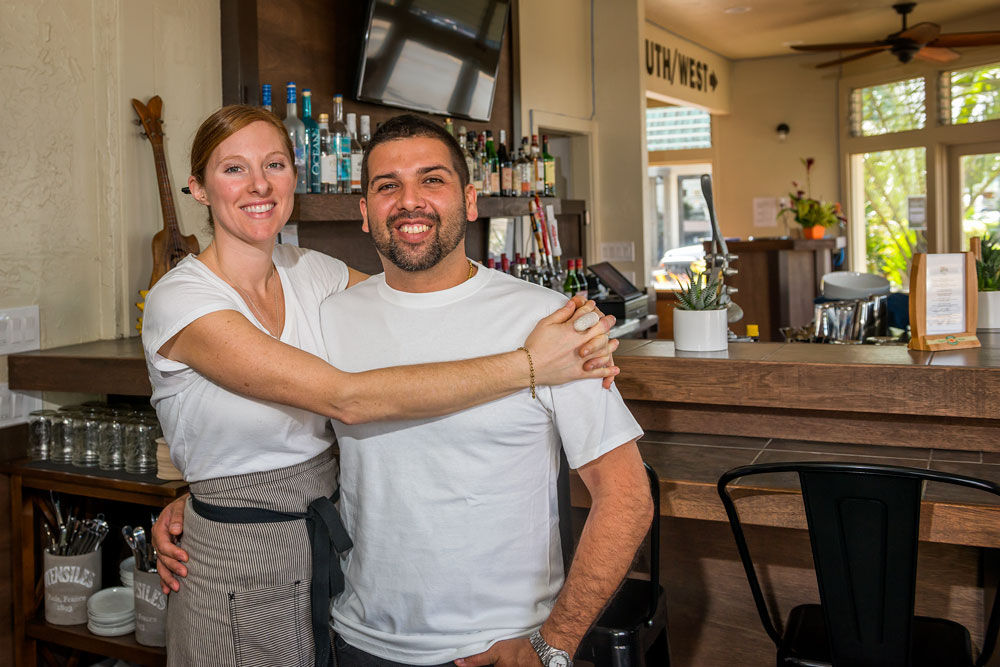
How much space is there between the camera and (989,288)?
2.57m

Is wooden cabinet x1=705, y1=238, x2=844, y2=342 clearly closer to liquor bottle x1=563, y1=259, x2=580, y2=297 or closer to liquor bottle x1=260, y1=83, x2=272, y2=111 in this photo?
liquor bottle x1=563, y1=259, x2=580, y2=297

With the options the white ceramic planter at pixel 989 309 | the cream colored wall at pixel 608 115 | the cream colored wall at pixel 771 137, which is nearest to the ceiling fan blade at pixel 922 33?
the cream colored wall at pixel 608 115

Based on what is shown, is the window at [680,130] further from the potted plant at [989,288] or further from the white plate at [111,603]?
the white plate at [111,603]

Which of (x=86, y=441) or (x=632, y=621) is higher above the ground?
(x=86, y=441)

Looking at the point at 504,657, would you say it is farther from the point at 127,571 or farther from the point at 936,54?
the point at 936,54

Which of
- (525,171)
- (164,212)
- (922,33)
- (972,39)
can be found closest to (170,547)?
(164,212)

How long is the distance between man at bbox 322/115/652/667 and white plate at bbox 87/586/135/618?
44.7 inches

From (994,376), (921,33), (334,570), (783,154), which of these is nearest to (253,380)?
(334,570)

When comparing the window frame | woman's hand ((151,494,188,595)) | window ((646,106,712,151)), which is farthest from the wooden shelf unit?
window ((646,106,712,151))

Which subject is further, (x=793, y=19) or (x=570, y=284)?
(x=793, y=19)

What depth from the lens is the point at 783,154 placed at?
32.9ft

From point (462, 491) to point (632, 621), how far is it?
59 centimetres

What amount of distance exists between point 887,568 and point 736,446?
23.1 inches

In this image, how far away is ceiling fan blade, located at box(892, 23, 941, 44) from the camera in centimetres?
675
